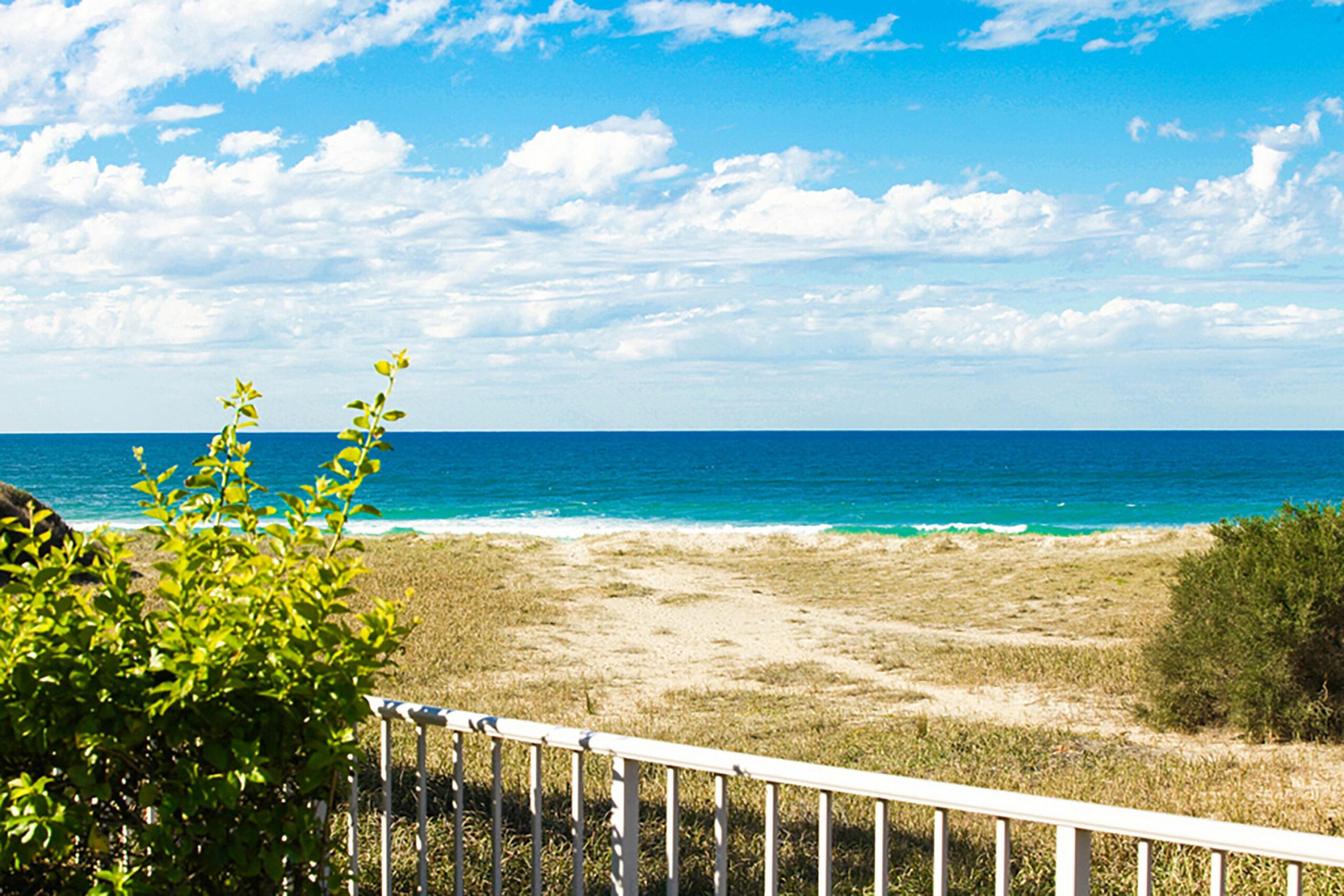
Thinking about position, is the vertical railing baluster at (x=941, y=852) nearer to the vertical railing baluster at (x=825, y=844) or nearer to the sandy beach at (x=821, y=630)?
the vertical railing baluster at (x=825, y=844)

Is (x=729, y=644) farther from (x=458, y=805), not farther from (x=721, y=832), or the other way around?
(x=721, y=832)

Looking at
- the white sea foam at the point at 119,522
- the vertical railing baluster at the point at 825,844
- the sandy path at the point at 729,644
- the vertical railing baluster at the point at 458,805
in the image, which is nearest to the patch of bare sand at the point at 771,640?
the sandy path at the point at 729,644

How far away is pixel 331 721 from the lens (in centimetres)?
270

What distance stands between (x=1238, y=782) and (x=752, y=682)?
598cm

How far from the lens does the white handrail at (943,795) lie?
7.09ft

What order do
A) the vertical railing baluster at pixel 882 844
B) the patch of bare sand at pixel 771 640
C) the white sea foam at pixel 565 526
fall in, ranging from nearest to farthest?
the vertical railing baluster at pixel 882 844, the patch of bare sand at pixel 771 640, the white sea foam at pixel 565 526

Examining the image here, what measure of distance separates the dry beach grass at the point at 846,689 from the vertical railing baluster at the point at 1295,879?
3.12 meters

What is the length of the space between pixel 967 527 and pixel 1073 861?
44.4m

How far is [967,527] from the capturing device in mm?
45250

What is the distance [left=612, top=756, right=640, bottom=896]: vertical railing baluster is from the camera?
3.02 m

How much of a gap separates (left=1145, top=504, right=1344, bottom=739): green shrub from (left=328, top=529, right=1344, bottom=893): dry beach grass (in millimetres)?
321

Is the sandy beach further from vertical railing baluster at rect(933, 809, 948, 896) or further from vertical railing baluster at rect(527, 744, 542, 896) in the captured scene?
Answer: vertical railing baluster at rect(527, 744, 542, 896)

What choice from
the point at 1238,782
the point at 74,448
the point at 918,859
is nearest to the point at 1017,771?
the point at 1238,782

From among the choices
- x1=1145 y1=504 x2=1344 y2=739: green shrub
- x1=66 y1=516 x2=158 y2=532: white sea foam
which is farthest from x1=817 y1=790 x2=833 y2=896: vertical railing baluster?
x1=66 y1=516 x2=158 y2=532: white sea foam
